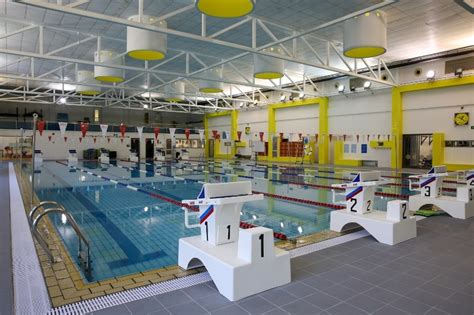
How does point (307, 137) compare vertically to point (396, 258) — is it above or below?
above

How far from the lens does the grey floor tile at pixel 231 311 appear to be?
2488 millimetres

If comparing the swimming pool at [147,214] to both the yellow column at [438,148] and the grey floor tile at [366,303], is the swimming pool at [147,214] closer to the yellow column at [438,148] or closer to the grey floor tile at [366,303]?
the grey floor tile at [366,303]

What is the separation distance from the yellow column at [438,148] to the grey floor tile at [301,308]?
1397cm

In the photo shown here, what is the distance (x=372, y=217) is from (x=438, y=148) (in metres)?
11.8

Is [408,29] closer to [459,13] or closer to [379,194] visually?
[459,13]

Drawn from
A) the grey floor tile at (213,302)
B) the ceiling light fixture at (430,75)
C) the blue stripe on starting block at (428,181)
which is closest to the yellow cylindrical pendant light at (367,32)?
the blue stripe on starting block at (428,181)

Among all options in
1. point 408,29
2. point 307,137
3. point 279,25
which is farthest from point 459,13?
point 307,137

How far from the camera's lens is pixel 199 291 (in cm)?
286

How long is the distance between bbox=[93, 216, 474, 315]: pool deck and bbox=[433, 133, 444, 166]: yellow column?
38.2 feet

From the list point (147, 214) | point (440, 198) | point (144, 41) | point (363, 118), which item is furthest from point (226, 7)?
point (363, 118)

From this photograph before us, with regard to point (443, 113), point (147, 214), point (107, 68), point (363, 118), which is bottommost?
point (147, 214)

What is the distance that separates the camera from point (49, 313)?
96.9 inches

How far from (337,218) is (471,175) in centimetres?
401

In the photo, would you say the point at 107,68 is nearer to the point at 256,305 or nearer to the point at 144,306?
the point at 144,306
